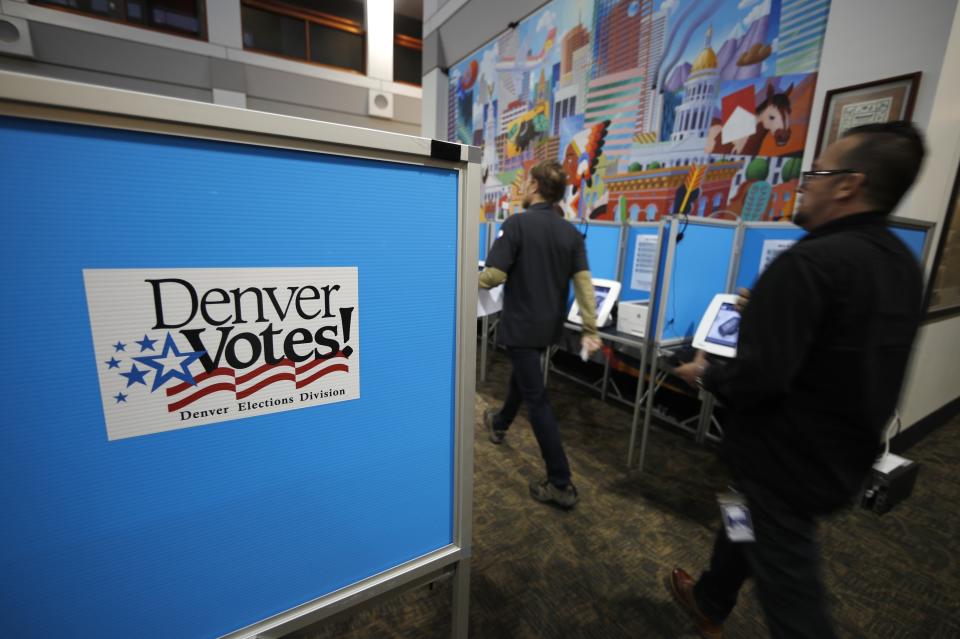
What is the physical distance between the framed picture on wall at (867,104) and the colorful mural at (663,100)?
133 mm

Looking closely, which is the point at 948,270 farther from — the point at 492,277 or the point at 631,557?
the point at 492,277

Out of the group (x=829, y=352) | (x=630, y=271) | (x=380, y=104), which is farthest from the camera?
(x=380, y=104)

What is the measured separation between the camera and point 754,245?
90.4 inches

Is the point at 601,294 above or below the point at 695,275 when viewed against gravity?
below

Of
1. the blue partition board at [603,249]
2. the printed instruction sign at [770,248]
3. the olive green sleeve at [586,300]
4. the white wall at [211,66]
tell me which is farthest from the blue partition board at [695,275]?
the white wall at [211,66]

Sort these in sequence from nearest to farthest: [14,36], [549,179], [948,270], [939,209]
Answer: [549,179] → [939,209] → [948,270] → [14,36]

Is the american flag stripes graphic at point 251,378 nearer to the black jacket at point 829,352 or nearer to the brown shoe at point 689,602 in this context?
the black jacket at point 829,352

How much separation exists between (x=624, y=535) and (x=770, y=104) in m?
2.49

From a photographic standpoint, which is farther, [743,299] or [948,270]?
[948,270]

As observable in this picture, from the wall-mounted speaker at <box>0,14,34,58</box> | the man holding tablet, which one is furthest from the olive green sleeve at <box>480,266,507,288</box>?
the wall-mounted speaker at <box>0,14,34,58</box>

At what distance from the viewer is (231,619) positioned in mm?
678

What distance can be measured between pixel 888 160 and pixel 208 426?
136 centimetres

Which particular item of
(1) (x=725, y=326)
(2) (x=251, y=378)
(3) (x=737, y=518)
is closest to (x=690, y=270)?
(1) (x=725, y=326)

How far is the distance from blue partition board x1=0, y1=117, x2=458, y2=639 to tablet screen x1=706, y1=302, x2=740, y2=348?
173 centimetres
